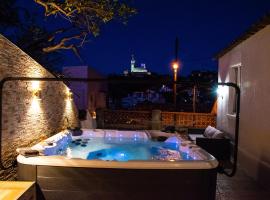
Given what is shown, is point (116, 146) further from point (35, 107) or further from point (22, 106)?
point (22, 106)

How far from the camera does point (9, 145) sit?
4.82 meters

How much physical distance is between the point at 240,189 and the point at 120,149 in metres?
3.39

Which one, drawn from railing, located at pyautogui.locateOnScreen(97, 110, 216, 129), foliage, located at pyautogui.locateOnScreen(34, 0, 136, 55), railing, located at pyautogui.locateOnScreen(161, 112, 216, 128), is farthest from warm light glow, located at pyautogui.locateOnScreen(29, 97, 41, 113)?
railing, located at pyautogui.locateOnScreen(161, 112, 216, 128)

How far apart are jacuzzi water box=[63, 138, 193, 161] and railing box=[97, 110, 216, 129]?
4720mm

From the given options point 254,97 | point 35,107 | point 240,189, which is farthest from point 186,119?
point 35,107

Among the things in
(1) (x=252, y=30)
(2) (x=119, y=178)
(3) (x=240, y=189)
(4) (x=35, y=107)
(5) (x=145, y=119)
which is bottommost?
(3) (x=240, y=189)

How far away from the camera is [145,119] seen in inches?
544

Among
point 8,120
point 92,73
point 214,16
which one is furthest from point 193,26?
point 8,120

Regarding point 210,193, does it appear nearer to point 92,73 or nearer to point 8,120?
point 8,120

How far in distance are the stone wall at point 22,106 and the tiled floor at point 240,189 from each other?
352cm

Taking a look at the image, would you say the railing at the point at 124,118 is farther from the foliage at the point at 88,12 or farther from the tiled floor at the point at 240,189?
the tiled floor at the point at 240,189

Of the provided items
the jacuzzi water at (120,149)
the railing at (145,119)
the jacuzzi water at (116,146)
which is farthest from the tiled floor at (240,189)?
the railing at (145,119)

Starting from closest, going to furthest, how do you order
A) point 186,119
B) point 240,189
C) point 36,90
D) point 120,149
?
point 240,189 → point 36,90 → point 120,149 → point 186,119

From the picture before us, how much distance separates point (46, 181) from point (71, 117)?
228 inches
